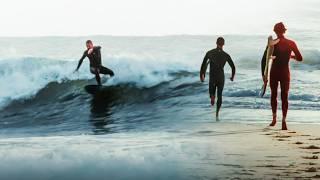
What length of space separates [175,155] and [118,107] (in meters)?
5.82

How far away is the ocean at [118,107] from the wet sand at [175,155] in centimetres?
2

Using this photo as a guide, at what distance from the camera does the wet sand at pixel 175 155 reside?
214 inches

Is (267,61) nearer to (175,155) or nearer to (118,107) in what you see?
(175,155)

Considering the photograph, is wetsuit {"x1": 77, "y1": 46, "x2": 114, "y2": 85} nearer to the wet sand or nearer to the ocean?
the ocean

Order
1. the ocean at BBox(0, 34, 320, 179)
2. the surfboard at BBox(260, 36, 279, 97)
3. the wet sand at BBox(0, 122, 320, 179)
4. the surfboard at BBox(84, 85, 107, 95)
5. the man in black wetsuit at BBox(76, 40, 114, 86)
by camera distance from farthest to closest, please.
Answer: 1. the surfboard at BBox(84, 85, 107, 95)
2. the man in black wetsuit at BBox(76, 40, 114, 86)
3. the surfboard at BBox(260, 36, 279, 97)
4. the ocean at BBox(0, 34, 320, 179)
5. the wet sand at BBox(0, 122, 320, 179)

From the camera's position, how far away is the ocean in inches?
249

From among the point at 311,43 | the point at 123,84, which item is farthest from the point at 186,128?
the point at 311,43

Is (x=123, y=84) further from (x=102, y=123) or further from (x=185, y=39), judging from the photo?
(x=185, y=39)

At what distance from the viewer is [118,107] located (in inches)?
470

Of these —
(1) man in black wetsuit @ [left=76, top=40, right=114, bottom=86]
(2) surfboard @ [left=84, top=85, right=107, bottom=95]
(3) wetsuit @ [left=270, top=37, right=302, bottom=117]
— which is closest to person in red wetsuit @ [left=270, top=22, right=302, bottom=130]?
(3) wetsuit @ [left=270, top=37, right=302, bottom=117]

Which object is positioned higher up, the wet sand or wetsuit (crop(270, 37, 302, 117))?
wetsuit (crop(270, 37, 302, 117))

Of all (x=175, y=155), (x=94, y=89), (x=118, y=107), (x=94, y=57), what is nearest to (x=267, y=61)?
→ (x=175, y=155)

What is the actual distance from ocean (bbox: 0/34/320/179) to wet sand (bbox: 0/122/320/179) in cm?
2

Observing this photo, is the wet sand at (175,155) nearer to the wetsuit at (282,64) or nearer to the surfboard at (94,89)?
the wetsuit at (282,64)
